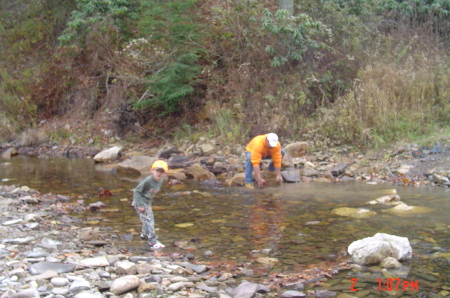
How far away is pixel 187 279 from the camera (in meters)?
4.63

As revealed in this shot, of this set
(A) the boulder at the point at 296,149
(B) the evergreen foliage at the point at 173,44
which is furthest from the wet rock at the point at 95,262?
(B) the evergreen foliage at the point at 173,44

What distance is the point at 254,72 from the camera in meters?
15.4

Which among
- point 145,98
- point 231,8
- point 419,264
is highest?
point 231,8

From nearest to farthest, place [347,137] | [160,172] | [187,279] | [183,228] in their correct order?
[187,279], [160,172], [183,228], [347,137]

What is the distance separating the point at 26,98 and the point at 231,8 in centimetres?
1050

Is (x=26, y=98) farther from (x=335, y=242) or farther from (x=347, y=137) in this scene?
(x=335, y=242)

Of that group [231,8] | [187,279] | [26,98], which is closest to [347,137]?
[231,8]

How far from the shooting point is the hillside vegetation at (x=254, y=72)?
13055mm

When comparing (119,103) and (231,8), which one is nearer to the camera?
(231,8)

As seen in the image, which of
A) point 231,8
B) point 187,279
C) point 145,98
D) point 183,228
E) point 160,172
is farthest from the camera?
point 145,98

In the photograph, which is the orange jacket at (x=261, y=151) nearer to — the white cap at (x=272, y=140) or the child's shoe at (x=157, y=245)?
the white cap at (x=272, y=140)

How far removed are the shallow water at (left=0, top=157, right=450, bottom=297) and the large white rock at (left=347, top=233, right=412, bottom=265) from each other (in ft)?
0.52

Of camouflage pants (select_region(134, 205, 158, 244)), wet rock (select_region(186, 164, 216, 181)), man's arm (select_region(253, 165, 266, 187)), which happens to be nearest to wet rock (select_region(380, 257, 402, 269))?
camouflage pants (select_region(134, 205, 158, 244))

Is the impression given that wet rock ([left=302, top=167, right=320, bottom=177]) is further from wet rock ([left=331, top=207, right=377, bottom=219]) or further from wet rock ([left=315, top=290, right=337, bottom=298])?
wet rock ([left=315, top=290, right=337, bottom=298])
